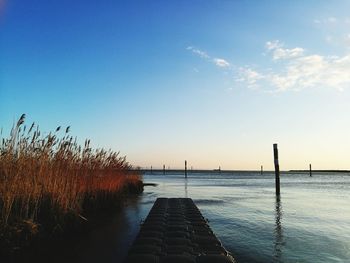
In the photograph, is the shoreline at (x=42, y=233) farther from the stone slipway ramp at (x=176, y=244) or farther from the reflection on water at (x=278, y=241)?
the reflection on water at (x=278, y=241)

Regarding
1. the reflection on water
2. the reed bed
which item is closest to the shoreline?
the reed bed

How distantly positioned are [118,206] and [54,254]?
19.2ft

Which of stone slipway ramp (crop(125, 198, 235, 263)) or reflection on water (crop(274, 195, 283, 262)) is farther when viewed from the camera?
reflection on water (crop(274, 195, 283, 262))

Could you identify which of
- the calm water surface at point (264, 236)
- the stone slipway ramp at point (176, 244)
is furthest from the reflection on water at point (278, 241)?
the stone slipway ramp at point (176, 244)

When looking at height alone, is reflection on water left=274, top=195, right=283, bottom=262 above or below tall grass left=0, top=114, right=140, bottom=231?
below

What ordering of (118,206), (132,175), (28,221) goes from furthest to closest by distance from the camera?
(132,175) < (118,206) < (28,221)

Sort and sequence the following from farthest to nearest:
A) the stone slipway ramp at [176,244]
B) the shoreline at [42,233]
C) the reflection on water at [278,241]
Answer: the reflection on water at [278,241] → the shoreline at [42,233] → the stone slipway ramp at [176,244]

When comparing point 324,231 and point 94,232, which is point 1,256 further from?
point 324,231

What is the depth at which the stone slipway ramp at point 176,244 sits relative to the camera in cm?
384

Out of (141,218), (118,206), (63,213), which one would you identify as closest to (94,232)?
(63,213)

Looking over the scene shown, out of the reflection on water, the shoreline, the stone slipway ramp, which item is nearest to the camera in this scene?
the stone slipway ramp

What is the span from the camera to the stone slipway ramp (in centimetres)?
384

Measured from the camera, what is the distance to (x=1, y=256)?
4.36 meters

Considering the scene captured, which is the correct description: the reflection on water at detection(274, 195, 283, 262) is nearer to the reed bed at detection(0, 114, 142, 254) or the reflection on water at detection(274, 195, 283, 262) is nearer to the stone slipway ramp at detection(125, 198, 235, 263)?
the stone slipway ramp at detection(125, 198, 235, 263)
